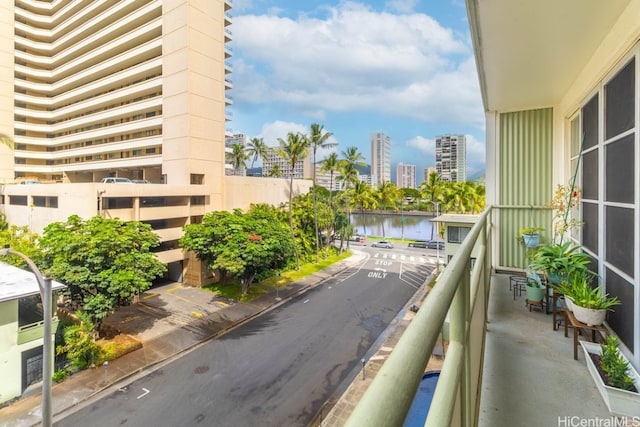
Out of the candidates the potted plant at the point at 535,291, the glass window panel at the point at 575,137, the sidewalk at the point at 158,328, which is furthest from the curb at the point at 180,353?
the glass window panel at the point at 575,137

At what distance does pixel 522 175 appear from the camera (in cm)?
539

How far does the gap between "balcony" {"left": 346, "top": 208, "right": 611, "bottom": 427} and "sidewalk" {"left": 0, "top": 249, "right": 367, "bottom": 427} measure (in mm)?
9619

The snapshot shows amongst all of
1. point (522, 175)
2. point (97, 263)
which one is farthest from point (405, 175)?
point (522, 175)

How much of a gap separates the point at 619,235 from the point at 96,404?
10434 mm

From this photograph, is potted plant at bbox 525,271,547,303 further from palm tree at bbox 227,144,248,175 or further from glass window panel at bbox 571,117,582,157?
palm tree at bbox 227,144,248,175

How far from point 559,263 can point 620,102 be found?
1.53 m

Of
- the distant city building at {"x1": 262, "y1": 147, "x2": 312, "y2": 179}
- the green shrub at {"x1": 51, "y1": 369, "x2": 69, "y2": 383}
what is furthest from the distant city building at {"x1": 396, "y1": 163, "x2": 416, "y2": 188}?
the green shrub at {"x1": 51, "y1": 369, "x2": 69, "y2": 383}

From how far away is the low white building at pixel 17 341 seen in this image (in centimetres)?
783

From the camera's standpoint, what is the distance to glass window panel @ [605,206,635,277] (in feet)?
8.39

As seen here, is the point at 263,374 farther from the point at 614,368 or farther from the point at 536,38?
the point at 536,38

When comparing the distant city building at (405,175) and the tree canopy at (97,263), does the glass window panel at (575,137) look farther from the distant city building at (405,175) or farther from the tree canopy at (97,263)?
the distant city building at (405,175)

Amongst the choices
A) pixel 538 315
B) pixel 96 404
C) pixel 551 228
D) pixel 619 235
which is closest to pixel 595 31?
pixel 619 235

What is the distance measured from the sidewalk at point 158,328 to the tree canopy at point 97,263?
156 cm

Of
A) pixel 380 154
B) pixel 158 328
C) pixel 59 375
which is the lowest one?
pixel 59 375
